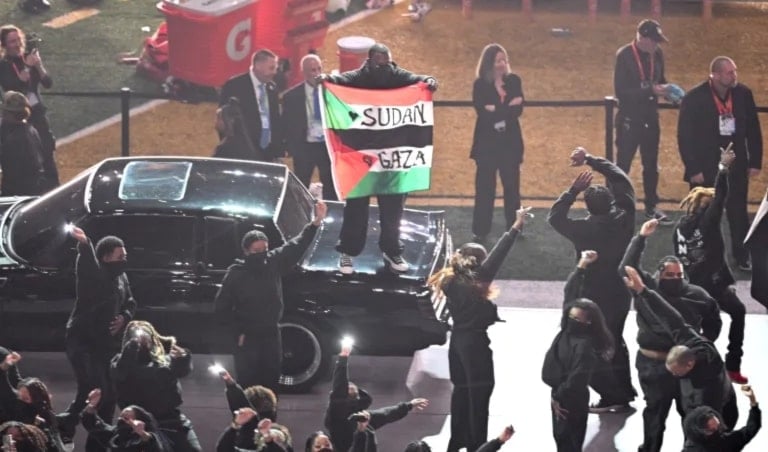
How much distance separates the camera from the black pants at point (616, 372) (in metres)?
14.1

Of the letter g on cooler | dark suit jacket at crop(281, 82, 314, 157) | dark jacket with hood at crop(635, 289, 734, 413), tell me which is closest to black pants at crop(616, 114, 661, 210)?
dark suit jacket at crop(281, 82, 314, 157)

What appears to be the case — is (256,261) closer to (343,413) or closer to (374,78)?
(343,413)

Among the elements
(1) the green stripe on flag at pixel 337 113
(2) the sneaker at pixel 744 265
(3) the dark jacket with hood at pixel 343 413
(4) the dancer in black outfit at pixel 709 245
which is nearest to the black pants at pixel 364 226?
(1) the green stripe on flag at pixel 337 113

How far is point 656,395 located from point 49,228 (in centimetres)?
510

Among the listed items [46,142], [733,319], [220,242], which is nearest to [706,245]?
[733,319]

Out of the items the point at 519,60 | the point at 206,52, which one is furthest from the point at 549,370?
the point at 519,60

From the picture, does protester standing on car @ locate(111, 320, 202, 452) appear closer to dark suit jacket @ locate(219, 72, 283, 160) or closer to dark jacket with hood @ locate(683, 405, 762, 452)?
dark jacket with hood @ locate(683, 405, 762, 452)

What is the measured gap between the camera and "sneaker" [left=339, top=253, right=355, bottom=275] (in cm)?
1490

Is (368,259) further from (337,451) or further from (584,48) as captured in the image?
(584,48)

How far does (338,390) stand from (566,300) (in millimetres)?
2252

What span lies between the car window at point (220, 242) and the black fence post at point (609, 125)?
18.9 ft

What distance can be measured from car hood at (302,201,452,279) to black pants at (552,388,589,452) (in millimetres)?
2557

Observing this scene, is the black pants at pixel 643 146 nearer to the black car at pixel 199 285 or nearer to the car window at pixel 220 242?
the black car at pixel 199 285

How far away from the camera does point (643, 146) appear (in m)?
18.8
